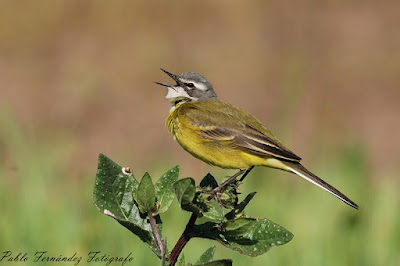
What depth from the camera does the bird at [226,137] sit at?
3994mm

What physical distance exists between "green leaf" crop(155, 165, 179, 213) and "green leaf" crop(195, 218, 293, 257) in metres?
0.11

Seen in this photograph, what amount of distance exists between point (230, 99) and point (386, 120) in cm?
208

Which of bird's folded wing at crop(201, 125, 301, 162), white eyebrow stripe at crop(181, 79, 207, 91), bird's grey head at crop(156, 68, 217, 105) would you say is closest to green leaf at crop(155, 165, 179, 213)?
bird's folded wing at crop(201, 125, 301, 162)

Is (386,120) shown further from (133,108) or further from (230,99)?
(133,108)

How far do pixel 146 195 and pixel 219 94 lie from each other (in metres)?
9.27

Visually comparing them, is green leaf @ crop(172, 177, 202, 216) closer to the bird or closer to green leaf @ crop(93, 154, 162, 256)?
green leaf @ crop(93, 154, 162, 256)

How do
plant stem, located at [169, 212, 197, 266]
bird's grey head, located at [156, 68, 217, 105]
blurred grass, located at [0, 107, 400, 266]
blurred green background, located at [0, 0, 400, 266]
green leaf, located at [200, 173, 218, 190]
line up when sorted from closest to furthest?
plant stem, located at [169, 212, 197, 266] < green leaf, located at [200, 173, 218, 190] < bird's grey head, located at [156, 68, 217, 105] < blurred grass, located at [0, 107, 400, 266] < blurred green background, located at [0, 0, 400, 266]

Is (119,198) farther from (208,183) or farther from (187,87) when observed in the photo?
(187,87)

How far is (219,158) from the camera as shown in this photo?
4.11 metres

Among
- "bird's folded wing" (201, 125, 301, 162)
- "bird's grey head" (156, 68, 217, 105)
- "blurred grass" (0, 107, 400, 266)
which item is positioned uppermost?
"bird's grey head" (156, 68, 217, 105)

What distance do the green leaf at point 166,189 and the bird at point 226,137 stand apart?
5.10 feet

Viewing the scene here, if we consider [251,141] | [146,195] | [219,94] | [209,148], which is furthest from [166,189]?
[219,94]

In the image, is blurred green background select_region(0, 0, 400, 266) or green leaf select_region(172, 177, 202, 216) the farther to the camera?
blurred green background select_region(0, 0, 400, 266)

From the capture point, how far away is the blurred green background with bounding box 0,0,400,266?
5301mm
